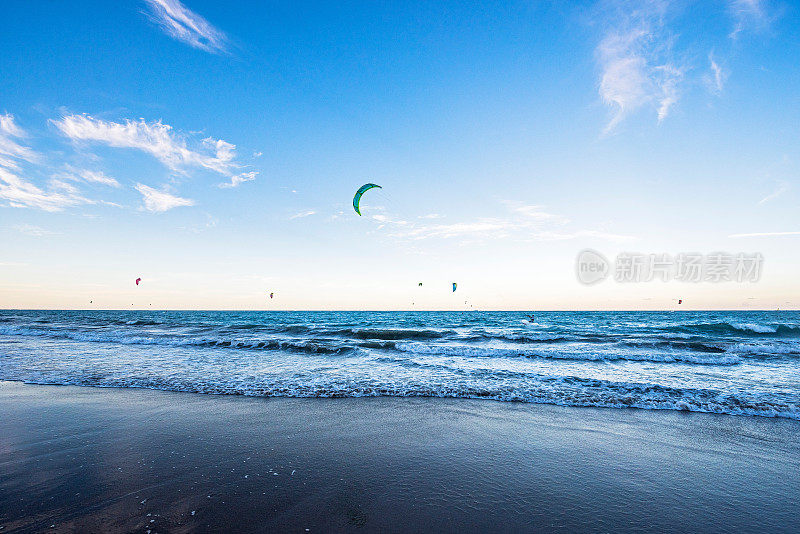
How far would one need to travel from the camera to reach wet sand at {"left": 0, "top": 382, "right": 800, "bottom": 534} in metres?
Answer: 3.48

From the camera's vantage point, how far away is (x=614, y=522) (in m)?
3.50

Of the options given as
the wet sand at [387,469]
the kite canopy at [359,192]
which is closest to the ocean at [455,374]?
the wet sand at [387,469]

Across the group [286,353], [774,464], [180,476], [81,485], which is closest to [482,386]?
[774,464]

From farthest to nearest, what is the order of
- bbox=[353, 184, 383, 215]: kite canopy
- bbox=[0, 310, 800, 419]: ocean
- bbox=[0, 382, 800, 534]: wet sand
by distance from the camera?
1. bbox=[353, 184, 383, 215]: kite canopy
2. bbox=[0, 310, 800, 419]: ocean
3. bbox=[0, 382, 800, 534]: wet sand

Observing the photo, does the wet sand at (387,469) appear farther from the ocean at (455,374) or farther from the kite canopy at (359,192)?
the kite canopy at (359,192)

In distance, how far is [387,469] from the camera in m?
4.60

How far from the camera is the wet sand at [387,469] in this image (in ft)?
11.4

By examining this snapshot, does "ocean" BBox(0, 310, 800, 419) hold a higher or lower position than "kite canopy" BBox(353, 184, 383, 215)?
lower

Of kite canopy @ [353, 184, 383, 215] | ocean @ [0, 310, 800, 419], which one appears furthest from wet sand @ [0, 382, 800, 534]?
kite canopy @ [353, 184, 383, 215]

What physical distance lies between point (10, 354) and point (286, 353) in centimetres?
1092

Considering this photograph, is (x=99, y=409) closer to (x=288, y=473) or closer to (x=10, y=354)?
(x=288, y=473)

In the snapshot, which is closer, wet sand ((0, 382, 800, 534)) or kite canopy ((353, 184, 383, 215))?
wet sand ((0, 382, 800, 534))

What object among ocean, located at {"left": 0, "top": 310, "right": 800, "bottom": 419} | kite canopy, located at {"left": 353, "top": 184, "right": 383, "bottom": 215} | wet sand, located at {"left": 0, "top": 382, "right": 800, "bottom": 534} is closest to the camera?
wet sand, located at {"left": 0, "top": 382, "right": 800, "bottom": 534}

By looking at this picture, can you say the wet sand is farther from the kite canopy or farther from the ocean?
the kite canopy
